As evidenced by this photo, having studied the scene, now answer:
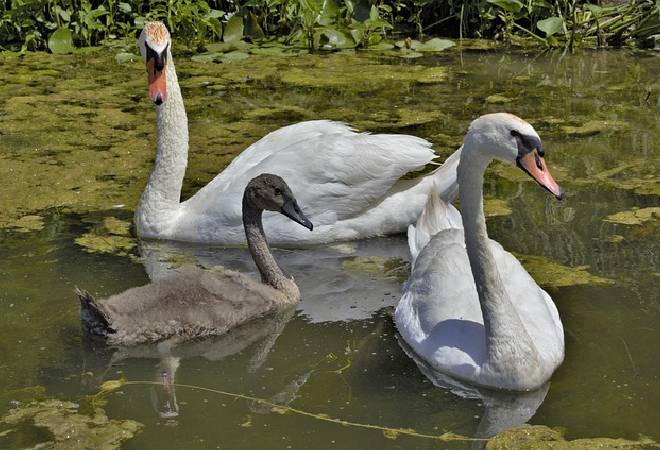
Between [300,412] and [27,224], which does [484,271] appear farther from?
[27,224]

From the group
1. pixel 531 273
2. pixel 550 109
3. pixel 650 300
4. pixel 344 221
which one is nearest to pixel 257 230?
pixel 344 221

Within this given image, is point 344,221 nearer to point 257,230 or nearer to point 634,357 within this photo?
point 257,230

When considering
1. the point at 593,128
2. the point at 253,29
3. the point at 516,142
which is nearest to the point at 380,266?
the point at 516,142

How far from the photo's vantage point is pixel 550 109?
30.4 ft

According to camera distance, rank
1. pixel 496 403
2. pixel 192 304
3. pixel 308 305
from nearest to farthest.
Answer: pixel 496 403
pixel 192 304
pixel 308 305

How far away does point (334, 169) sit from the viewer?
6922 mm

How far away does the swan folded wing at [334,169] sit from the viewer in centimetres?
688

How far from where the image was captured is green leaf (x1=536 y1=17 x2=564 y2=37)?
11.0 m

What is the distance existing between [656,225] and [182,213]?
8.67 ft

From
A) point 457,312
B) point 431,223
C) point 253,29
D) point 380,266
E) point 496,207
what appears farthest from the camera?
point 253,29

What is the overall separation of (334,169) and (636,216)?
5.64ft

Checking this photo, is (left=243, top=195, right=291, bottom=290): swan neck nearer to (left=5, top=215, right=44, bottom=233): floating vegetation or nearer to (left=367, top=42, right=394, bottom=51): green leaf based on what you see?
(left=5, top=215, right=44, bottom=233): floating vegetation

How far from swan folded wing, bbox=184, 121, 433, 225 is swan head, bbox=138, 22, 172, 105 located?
608mm

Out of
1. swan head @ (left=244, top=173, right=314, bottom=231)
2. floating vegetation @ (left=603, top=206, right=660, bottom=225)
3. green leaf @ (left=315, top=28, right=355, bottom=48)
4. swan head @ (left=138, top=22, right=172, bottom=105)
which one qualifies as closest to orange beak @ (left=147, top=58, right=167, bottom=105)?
swan head @ (left=138, top=22, right=172, bottom=105)
